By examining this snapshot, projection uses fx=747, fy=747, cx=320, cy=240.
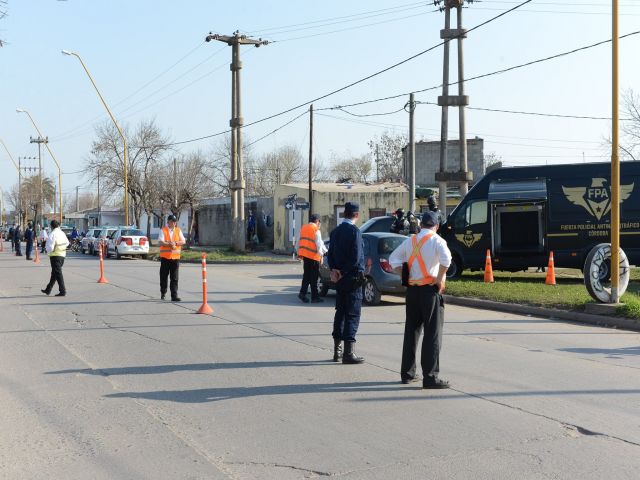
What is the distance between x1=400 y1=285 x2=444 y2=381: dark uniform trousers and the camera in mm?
7531

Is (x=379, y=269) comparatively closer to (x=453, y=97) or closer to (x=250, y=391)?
(x=250, y=391)

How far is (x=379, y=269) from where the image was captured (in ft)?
49.8

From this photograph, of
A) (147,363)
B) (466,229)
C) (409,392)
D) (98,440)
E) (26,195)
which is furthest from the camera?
(26,195)

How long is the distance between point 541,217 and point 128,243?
914 inches

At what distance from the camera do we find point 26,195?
374 feet

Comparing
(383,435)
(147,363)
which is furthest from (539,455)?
(147,363)

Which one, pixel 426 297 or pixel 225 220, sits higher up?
pixel 225 220

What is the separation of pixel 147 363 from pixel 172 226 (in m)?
7.00

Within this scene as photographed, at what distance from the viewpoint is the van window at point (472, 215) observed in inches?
787

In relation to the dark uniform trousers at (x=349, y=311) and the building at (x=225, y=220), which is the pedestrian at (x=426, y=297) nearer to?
the dark uniform trousers at (x=349, y=311)

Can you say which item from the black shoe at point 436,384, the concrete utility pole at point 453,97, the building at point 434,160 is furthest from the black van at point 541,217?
the building at point 434,160

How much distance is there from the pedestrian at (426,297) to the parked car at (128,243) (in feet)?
101

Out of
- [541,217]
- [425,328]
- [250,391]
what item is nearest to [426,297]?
[425,328]

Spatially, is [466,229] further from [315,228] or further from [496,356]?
[496,356]
